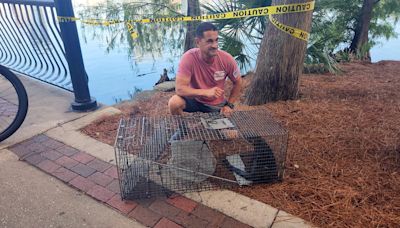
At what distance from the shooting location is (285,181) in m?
2.63

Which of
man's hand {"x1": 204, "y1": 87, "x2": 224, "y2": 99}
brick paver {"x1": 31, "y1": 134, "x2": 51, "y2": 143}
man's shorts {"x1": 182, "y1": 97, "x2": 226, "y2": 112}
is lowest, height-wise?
brick paver {"x1": 31, "y1": 134, "x2": 51, "y2": 143}

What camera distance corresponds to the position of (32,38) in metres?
4.96

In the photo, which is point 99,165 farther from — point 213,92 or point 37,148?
point 213,92

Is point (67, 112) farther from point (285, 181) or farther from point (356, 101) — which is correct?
point (356, 101)

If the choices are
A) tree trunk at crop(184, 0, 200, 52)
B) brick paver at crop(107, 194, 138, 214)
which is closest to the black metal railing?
tree trunk at crop(184, 0, 200, 52)

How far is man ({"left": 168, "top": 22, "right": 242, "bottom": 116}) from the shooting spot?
2904mm

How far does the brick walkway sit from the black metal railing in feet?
5.09

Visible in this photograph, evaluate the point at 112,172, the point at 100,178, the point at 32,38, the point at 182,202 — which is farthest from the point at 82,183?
the point at 32,38

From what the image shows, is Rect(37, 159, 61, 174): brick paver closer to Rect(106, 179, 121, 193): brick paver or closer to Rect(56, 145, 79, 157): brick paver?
Rect(56, 145, 79, 157): brick paver

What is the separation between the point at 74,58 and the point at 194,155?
7.20 feet

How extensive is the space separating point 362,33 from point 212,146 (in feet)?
21.0

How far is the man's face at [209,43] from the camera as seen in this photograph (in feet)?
9.45

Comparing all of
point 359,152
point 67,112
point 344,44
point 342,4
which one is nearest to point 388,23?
point 344,44

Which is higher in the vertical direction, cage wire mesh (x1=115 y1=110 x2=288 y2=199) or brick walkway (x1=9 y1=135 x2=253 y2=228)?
cage wire mesh (x1=115 y1=110 x2=288 y2=199)
